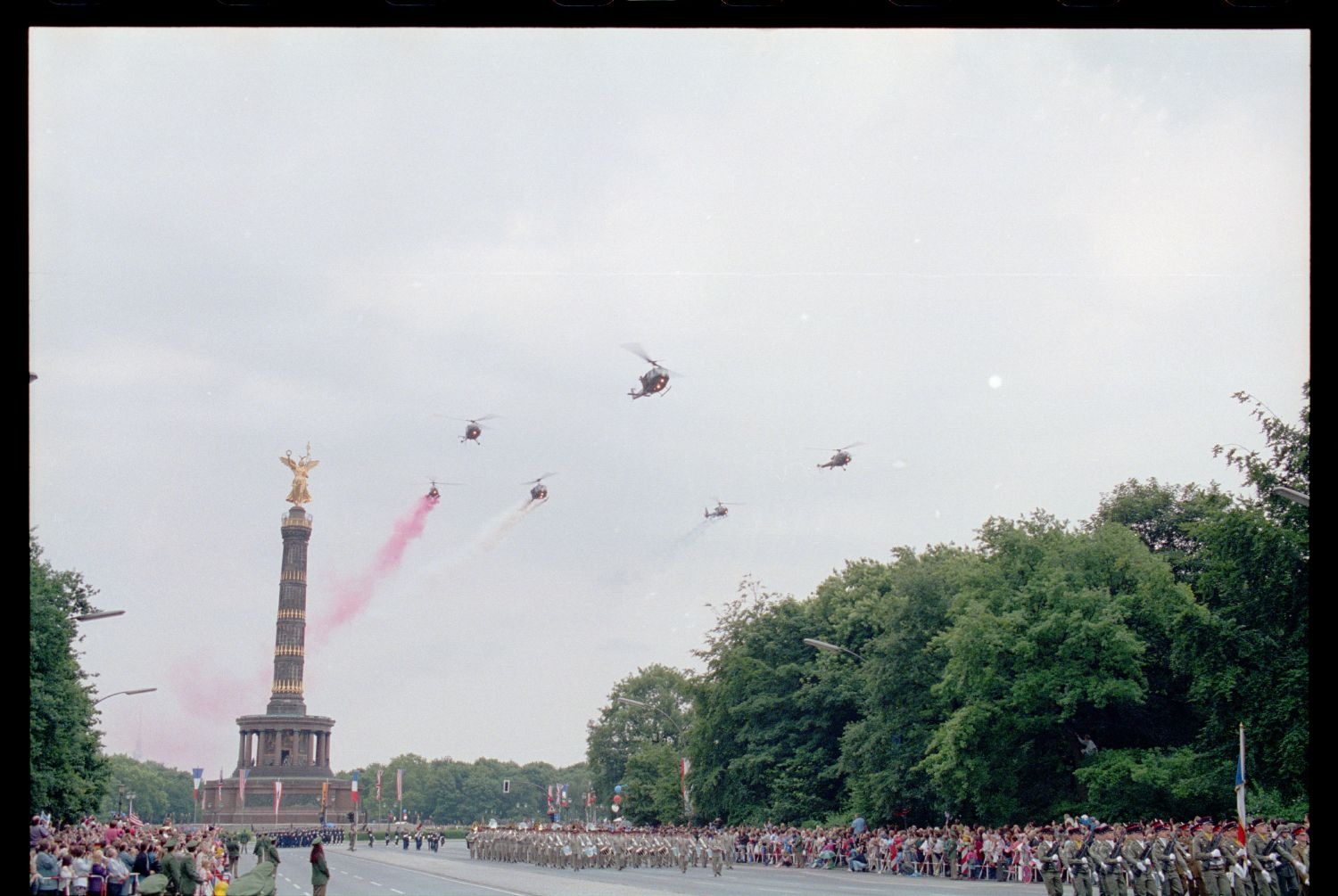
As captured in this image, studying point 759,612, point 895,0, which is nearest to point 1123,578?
point 759,612

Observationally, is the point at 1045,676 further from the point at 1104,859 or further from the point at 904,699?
the point at 1104,859

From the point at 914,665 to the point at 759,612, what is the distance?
760 inches

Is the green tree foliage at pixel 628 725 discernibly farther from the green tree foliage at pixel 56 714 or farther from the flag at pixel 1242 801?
the flag at pixel 1242 801

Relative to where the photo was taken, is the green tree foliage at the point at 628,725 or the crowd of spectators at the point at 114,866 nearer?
the crowd of spectators at the point at 114,866

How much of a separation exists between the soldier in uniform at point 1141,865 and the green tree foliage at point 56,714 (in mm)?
33612

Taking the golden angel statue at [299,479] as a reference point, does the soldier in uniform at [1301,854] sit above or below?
below

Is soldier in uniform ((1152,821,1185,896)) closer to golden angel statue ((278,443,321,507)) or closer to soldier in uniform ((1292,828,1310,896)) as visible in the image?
soldier in uniform ((1292,828,1310,896))

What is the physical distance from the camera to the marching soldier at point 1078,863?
27.7 m

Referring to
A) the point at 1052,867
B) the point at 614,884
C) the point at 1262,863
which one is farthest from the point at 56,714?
the point at 1262,863


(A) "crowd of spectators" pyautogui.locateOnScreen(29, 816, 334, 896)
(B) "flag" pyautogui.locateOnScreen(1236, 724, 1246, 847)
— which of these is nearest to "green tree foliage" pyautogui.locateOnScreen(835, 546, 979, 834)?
(B) "flag" pyautogui.locateOnScreen(1236, 724, 1246, 847)

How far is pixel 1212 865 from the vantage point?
2706 cm

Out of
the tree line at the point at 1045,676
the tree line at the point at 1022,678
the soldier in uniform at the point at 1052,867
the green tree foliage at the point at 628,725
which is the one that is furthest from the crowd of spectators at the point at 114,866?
the green tree foliage at the point at 628,725

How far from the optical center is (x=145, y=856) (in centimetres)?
3097

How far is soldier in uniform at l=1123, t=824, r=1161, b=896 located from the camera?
26.4 meters
